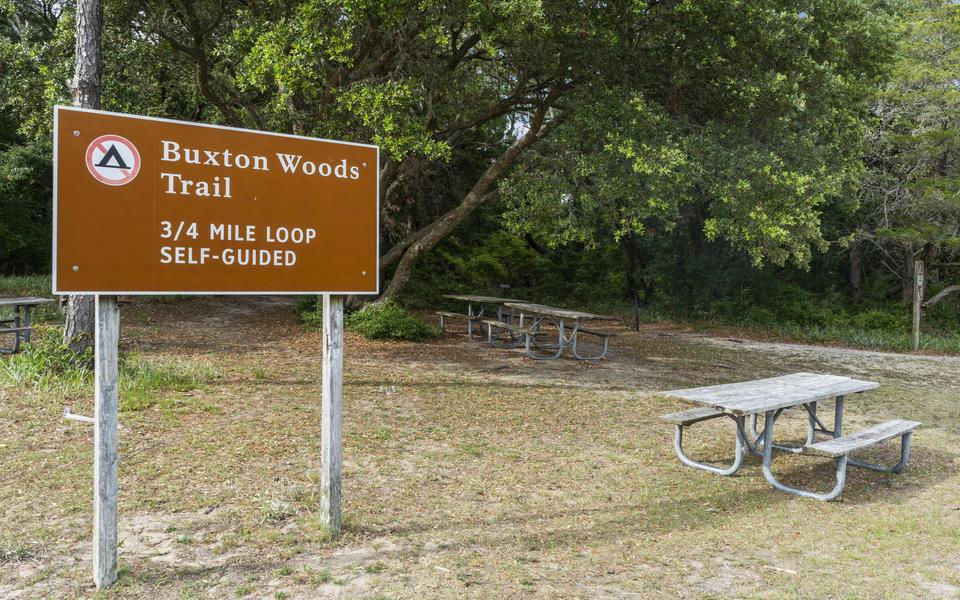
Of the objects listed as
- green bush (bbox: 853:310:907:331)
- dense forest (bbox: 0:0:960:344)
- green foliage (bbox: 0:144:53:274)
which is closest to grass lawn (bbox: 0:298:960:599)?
dense forest (bbox: 0:0:960:344)

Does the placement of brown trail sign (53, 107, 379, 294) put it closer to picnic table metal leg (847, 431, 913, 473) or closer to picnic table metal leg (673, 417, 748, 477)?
picnic table metal leg (673, 417, 748, 477)

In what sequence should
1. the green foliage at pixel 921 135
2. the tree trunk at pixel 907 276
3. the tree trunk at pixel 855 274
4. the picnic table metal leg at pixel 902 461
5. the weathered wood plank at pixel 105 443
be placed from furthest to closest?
the tree trunk at pixel 855 274, the tree trunk at pixel 907 276, the green foliage at pixel 921 135, the picnic table metal leg at pixel 902 461, the weathered wood plank at pixel 105 443

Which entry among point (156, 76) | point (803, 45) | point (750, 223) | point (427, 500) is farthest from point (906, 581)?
point (156, 76)

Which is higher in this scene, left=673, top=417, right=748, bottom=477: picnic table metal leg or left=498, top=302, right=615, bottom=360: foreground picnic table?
left=498, top=302, right=615, bottom=360: foreground picnic table

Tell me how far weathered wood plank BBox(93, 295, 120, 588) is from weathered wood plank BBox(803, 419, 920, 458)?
13.9 ft

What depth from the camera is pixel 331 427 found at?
4055 mm

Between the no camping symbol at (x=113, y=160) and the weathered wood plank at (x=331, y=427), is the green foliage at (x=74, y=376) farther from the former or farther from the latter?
the no camping symbol at (x=113, y=160)

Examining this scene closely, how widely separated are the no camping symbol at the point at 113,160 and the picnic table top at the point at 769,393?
12.1 ft

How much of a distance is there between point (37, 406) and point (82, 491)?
Answer: 93.3 inches

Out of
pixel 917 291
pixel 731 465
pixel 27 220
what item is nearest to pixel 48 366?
pixel 731 465

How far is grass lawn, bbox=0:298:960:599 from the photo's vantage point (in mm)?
3609

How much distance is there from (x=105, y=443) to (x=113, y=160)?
1.34 m

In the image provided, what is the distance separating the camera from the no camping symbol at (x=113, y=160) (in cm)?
328

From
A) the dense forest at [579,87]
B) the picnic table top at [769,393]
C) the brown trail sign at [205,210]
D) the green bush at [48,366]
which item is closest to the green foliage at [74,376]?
the green bush at [48,366]
